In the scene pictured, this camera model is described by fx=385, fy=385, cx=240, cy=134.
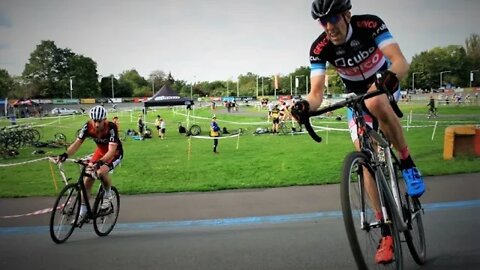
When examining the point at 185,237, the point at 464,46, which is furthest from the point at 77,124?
the point at 464,46

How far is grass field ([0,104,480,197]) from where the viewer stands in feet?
20.9

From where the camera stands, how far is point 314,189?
664cm

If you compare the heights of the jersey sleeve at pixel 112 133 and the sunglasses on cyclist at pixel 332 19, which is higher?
the sunglasses on cyclist at pixel 332 19

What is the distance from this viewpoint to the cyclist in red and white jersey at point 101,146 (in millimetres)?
4887

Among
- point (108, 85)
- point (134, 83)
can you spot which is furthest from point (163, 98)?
point (108, 85)

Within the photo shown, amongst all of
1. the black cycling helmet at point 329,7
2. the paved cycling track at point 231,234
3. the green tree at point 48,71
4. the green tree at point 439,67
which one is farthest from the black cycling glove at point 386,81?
the green tree at point 48,71

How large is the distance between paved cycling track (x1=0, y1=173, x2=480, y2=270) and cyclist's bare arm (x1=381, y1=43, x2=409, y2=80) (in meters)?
1.63

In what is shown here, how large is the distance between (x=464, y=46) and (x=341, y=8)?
348cm

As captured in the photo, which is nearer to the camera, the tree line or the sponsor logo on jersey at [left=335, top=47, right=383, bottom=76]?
the sponsor logo on jersey at [left=335, top=47, right=383, bottom=76]

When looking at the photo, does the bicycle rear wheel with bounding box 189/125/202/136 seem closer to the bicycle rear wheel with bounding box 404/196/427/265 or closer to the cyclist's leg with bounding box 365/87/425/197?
the bicycle rear wheel with bounding box 404/196/427/265

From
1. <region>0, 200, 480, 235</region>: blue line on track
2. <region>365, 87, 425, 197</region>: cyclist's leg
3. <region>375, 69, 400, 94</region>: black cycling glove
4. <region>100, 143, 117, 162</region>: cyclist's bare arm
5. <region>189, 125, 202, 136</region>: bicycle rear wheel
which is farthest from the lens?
<region>189, 125, 202, 136</region>: bicycle rear wheel

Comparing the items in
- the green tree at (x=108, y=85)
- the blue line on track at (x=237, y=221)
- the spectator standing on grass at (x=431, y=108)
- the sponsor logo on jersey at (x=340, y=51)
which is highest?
the sponsor logo on jersey at (x=340, y=51)

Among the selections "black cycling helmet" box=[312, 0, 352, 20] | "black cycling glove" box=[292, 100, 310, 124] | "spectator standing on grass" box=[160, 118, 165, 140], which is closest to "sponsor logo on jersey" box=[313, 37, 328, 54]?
"black cycling helmet" box=[312, 0, 352, 20]

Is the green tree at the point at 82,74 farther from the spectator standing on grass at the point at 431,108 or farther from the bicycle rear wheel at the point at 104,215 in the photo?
the spectator standing on grass at the point at 431,108
